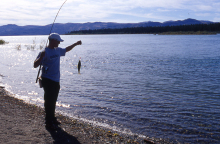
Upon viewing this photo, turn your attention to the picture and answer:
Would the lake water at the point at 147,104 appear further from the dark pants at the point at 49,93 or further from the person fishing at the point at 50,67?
the person fishing at the point at 50,67

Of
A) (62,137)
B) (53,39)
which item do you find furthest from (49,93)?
(53,39)

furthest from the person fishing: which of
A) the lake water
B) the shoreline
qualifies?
the lake water

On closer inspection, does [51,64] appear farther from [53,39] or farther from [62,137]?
[62,137]

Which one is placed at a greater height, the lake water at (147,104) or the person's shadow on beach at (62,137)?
the person's shadow on beach at (62,137)

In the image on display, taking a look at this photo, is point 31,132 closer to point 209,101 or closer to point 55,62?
point 55,62

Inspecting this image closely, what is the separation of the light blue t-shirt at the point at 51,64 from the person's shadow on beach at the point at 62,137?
60.6 inches

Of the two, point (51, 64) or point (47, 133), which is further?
point (47, 133)

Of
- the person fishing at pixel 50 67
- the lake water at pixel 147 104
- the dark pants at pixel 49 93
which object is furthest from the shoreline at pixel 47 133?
the lake water at pixel 147 104

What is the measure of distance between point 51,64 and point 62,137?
6.77 ft

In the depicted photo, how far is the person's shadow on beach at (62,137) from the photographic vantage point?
18.0ft

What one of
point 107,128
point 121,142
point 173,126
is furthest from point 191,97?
point 121,142

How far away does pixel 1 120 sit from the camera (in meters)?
6.68

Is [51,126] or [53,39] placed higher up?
[53,39]

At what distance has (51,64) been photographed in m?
5.76
